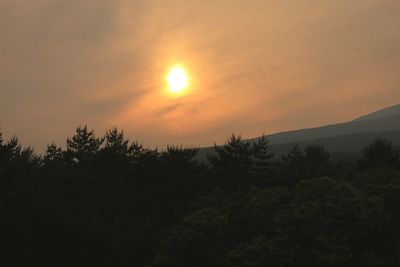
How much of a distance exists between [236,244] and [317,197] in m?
5.69

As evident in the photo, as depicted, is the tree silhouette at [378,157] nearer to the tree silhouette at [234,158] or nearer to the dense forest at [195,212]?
the dense forest at [195,212]

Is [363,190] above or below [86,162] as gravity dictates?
below

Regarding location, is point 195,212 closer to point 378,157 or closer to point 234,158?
point 234,158

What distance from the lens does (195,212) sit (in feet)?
104

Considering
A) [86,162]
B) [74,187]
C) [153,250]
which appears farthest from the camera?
[86,162]

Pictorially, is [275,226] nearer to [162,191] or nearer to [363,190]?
[363,190]

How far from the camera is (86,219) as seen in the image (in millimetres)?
37094

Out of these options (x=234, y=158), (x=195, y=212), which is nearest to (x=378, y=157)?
(x=234, y=158)

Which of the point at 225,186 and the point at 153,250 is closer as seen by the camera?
the point at 153,250

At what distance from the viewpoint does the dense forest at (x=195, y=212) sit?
25438 millimetres

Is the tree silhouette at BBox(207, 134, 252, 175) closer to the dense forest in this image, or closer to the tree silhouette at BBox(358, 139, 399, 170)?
the dense forest

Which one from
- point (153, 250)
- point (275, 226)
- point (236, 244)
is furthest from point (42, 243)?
point (275, 226)

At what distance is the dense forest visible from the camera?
2544 centimetres

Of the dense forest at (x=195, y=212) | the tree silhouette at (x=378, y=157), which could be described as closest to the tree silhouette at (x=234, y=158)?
the dense forest at (x=195, y=212)
